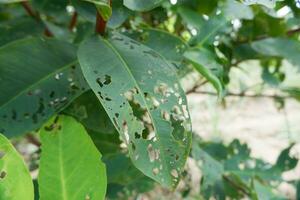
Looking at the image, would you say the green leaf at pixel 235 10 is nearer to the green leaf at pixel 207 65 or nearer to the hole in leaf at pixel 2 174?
the green leaf at pixel 207 65

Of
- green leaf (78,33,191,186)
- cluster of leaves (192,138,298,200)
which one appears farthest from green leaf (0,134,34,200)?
cluster of leaves (192,138,298,200)

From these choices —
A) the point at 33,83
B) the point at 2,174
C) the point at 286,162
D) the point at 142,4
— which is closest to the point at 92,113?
the point at 33,83

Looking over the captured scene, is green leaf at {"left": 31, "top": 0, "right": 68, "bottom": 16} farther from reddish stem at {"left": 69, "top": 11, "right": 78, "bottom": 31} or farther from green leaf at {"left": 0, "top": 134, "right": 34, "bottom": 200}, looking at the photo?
green leaf at {"left": 0, "top": 134, "right": 34, "bottom": 200}

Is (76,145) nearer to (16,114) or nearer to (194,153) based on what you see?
(16,114)

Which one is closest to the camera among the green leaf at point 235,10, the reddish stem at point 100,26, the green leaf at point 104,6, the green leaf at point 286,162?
the green leaf at point 104,6

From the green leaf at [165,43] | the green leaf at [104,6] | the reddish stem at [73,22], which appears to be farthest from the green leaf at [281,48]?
the green leaf at [104,6]

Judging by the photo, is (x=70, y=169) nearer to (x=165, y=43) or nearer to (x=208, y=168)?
(x=165, y=43)

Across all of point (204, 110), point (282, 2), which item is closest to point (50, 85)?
point (282, 2)
